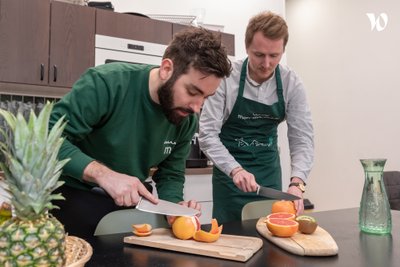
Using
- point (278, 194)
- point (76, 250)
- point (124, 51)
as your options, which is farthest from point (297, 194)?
point (124, 51)

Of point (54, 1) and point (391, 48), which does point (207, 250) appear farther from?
point (391, 48)

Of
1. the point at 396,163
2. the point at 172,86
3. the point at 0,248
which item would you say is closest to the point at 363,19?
the point at 396,163

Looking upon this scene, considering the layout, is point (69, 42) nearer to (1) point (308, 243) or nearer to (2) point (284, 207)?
(2) point (284, 207)

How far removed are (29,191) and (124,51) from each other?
2.32 meters

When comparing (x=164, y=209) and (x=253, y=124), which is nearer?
(x=164, y=209)

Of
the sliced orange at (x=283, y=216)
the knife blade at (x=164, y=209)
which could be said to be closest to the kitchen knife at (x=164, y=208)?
the knife blade at (x=164, y=209)

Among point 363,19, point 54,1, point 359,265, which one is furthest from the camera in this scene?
Answer: point 363,19

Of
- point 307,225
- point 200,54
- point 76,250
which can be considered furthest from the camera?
point 200,54

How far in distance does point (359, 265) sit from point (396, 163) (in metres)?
3.01

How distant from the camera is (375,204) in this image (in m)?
1.14

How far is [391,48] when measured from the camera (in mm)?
3574

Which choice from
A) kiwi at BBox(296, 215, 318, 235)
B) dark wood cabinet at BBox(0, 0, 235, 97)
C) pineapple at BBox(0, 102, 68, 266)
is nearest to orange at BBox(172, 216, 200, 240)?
kiwi at BBox(296, 215, 318, 235)

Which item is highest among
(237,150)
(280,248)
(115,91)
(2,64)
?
(2,64)

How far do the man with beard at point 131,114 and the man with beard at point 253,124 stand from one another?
363 millimetres
